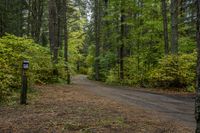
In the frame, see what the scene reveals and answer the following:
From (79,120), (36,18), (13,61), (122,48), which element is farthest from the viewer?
(36,18)

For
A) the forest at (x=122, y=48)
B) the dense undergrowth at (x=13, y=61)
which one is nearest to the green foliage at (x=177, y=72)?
the forest at (x=122, y=48)

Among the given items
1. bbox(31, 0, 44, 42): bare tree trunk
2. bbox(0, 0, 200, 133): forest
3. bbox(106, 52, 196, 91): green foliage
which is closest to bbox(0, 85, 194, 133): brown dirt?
bbox(0, 0, 200, 133): forest

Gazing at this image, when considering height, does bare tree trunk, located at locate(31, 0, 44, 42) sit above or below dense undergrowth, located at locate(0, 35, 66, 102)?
above

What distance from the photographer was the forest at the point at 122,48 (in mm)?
13570

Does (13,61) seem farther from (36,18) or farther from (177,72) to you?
(36,18)

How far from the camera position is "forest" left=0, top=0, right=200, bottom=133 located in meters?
13.6

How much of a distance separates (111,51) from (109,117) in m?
26.3

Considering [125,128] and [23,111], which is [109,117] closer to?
[125,128]

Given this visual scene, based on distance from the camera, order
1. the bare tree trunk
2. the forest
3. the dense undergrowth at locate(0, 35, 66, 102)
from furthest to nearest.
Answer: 1. the bare tree trunk
2. the forest
3. the dense undergrowth at locate(0, 35, 66, 102)

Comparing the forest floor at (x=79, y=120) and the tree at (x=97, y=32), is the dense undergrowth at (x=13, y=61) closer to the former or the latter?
the forest floor at (x=79, y=120)

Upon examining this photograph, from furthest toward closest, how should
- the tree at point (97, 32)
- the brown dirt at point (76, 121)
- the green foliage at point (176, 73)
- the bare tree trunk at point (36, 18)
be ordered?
the tree at point (97, 32)
the bare tree trunk at point (36, 18)
the green foliage at point (176, 73)
the brown dirt at point (76, 121)

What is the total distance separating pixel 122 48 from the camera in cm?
2784

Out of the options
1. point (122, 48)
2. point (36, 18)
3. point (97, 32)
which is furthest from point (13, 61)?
point (97, 32)

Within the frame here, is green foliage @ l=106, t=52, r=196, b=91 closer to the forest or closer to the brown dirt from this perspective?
the forest
